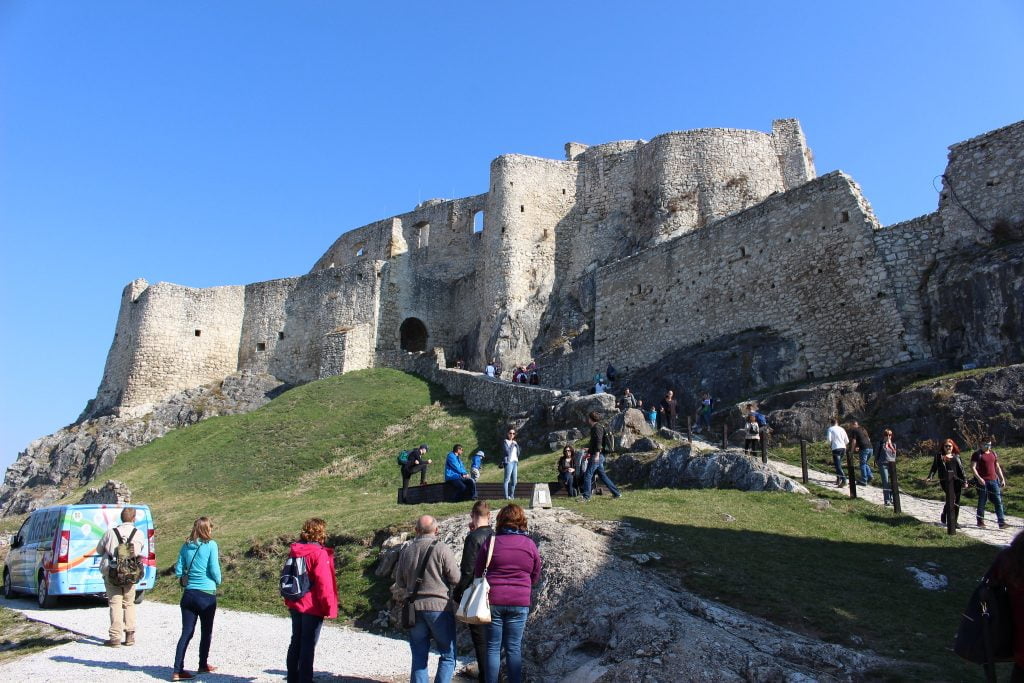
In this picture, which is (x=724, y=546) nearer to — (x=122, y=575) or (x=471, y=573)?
(x=471, y=573)

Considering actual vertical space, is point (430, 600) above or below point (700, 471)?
below

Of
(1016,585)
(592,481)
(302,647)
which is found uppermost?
(592,481)

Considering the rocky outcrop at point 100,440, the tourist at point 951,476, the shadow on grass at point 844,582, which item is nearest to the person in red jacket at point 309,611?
the shadow on grass at point 844,582

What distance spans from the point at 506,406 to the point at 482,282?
1580 cm

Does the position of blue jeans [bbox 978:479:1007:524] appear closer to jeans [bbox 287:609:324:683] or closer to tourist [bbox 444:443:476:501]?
tourist [bbox 444:443:476:501]

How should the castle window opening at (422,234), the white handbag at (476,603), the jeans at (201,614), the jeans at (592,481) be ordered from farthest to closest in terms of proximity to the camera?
the castle window opening at (422,234) → the jeans at (592,481) → the jeans at (201,614) → the white handbag at (476,603)

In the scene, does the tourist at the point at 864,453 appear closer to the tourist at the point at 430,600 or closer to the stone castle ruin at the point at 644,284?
the stone castle ruin at the point at 644,284

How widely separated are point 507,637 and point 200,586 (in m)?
3.58

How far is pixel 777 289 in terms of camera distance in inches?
1041

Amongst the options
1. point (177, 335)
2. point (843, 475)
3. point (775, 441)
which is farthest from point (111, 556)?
point (177, 335)

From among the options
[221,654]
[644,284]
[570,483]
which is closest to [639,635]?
[221,654]

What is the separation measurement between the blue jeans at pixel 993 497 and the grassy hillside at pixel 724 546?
1225mm

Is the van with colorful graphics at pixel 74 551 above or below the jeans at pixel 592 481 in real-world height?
below

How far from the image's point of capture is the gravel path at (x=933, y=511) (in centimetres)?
1269
